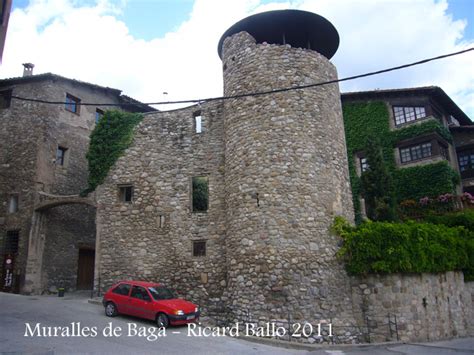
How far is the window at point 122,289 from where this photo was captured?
41.6 ft

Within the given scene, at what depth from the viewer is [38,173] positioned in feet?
62.4

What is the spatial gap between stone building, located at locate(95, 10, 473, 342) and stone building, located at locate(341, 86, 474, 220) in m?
9.32

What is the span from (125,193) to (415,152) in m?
17.4

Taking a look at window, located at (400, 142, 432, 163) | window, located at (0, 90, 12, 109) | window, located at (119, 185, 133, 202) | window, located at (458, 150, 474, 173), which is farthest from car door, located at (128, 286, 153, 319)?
window, located at (458, 150, 474, 173)

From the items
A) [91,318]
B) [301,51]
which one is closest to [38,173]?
[91,318]

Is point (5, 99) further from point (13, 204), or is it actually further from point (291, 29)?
point (291, 29)

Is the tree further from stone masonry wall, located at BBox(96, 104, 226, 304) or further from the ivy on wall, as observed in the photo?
stone masonry wall, located at BBox(96, 104, 226, 304)

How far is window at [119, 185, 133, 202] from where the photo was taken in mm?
16812

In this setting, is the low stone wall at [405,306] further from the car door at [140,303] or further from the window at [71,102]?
the window at [71,102]

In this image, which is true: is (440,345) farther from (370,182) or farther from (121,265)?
(121,265)

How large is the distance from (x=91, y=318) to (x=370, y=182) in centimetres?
1356

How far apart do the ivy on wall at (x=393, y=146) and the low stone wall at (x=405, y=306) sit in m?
9.47

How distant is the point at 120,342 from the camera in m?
9.80

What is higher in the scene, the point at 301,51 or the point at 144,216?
the point at 301,51
